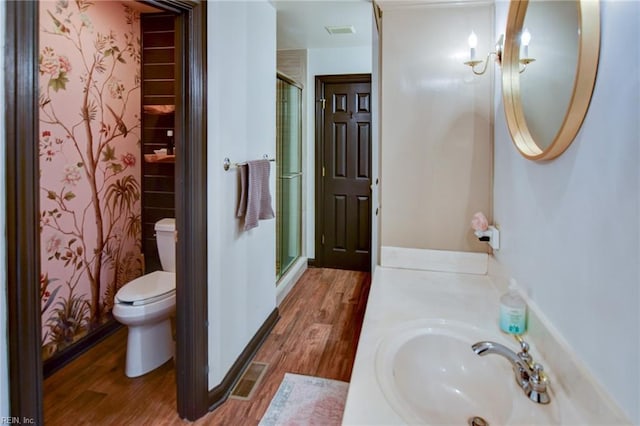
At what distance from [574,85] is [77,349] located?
287 centimetres

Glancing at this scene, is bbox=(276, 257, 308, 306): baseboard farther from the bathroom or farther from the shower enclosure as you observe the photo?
the bathroom

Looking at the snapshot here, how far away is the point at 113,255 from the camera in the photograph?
290 centimetres

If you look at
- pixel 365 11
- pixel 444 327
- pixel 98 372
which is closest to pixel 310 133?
pixel 365 11

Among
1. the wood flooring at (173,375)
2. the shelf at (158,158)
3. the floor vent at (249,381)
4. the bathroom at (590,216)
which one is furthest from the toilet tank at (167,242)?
the bathroom at (590,216)

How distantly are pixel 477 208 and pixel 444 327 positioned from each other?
2.61 ft

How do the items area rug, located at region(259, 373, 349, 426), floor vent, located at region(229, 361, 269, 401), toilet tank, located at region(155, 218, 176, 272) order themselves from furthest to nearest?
1. toilet tank, located at region(155, 218, 176, 272)
2. floor vent, located at region(229, 361, 269, 401)
3. area rug, located at region(259, 373, 349, 426)

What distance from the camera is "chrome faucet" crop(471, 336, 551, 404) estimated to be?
1.03 m

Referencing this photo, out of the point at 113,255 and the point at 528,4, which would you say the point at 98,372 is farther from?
the point at 528,4

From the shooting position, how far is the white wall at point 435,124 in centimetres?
197

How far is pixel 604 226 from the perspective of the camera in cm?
90

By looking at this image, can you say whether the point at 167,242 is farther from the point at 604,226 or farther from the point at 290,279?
the point at 604,226

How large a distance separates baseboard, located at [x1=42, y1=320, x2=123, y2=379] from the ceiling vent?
9.40 feet

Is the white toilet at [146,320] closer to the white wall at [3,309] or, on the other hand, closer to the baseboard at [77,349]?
the baseboard at [77,349]

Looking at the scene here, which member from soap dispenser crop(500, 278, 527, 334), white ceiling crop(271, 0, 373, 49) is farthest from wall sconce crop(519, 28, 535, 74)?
white ceiling crop(271, 0, 373, 49)
